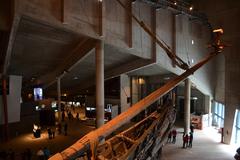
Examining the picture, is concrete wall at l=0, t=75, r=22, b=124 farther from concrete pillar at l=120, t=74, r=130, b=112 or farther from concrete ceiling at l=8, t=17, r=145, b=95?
concrete pillar at l=120, t=74, r=130, b=112

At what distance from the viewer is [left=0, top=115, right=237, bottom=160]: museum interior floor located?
19.3 m

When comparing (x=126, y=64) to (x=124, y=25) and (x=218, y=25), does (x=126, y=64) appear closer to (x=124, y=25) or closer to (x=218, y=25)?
(x=124, y=25)

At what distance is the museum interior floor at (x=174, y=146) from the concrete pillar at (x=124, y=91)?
7094mm

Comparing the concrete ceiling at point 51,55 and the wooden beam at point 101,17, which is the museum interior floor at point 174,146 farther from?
the wooden beam at point 101,17

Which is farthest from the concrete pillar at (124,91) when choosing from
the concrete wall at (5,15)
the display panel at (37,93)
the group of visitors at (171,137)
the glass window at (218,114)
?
the concrete wall at (5,15)

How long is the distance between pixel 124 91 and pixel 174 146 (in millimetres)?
12164

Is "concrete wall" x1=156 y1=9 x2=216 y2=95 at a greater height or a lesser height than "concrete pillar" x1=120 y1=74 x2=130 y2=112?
greater

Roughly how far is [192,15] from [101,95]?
509 inches

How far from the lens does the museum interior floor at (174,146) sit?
19297 millimetres

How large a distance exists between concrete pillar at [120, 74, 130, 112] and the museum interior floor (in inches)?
279

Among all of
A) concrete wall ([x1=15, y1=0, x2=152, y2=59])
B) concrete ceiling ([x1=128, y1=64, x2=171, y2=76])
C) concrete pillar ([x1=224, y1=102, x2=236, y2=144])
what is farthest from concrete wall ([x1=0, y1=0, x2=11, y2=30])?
concrete pillar ([x1=224, y1=102, x2=236, y2=144])

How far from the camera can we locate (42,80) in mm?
29875

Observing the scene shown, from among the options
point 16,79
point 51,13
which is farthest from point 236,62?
point 16,79

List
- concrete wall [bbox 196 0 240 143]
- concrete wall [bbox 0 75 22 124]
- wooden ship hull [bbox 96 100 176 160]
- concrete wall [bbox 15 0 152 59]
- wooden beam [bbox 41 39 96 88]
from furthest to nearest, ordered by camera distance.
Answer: concrete wall [bbox 0 75 22 124], concrete wall [bbox 196 0 240 143], wooden beam [bbox 41 39 96 88], concrete wall [bbox 15 0 152 59], wooden ship hull [bbox 96 100 176 160]
